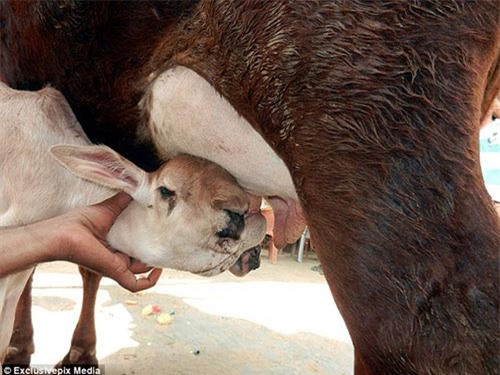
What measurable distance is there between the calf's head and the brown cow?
56cm

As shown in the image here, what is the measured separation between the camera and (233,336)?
12.2 feet

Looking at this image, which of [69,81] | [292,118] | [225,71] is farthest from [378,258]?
[69,81]

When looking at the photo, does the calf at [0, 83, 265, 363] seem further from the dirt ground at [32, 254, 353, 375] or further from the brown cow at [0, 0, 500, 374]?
the dirt ground at [32, 254, 353, 375]

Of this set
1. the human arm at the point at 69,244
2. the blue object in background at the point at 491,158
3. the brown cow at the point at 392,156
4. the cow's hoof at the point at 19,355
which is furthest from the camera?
the blue object in background at the point at 491,158

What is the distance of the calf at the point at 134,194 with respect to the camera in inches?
77.3

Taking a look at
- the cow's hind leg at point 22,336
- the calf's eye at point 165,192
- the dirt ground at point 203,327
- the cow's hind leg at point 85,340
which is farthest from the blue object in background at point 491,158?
the cow's hind leg at point 22,336

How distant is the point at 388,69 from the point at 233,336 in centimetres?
271

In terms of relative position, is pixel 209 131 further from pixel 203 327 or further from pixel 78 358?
pixel 203 327

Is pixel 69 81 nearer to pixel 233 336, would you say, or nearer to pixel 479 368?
pixel 479 368

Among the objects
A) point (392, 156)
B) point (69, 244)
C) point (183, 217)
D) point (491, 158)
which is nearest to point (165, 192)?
point (183, 217)

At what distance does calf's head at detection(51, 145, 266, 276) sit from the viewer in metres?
1.97

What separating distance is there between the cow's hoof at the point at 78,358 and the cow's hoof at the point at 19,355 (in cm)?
15

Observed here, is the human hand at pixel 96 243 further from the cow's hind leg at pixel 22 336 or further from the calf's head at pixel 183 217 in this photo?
the cow's hind leg at pixel 22 336

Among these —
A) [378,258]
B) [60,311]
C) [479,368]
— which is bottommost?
[60,311]
